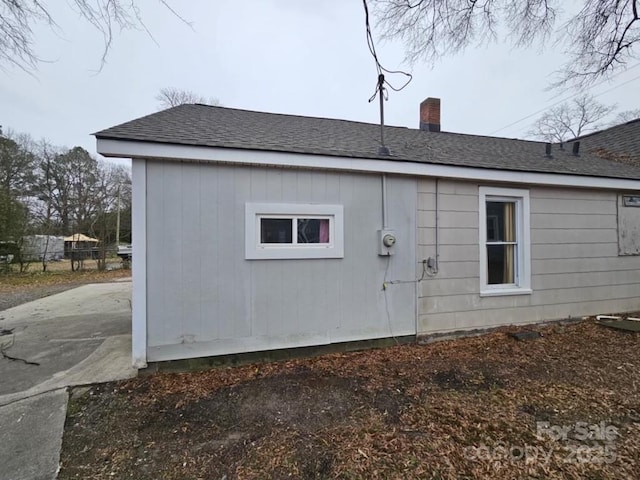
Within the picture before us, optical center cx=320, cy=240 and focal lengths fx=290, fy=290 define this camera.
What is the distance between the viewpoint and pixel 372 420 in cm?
248

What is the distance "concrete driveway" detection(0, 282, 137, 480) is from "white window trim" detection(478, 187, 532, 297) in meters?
5.13

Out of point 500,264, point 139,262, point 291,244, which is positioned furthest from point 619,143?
point 139,262

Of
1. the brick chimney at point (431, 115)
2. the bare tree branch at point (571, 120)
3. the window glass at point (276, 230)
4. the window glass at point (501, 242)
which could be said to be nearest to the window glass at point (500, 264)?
the window glass at point (501, 242)

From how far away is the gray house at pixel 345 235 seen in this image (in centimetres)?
342

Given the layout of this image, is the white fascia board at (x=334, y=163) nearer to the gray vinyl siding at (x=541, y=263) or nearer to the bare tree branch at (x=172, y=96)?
the gray vinyl siding at (x=541, y=263)

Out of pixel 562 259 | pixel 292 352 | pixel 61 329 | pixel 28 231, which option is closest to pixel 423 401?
pixel 292 352

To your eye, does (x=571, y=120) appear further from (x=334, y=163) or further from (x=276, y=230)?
(x=276, y=230)

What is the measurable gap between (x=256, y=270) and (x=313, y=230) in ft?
3.02

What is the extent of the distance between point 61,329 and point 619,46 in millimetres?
11892

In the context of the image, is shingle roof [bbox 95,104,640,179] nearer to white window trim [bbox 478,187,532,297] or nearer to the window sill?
white window trim [bbox 478,187,532,297]

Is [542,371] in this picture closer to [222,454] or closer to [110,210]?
[222,454]

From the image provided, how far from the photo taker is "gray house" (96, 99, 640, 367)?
11.2ft

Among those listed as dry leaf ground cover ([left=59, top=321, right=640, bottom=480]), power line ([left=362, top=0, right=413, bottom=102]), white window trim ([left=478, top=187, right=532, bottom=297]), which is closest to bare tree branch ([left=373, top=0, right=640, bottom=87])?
power line ([left=362, top=0, right=413, bottom=102])

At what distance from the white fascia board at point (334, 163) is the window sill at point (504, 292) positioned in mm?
1756
